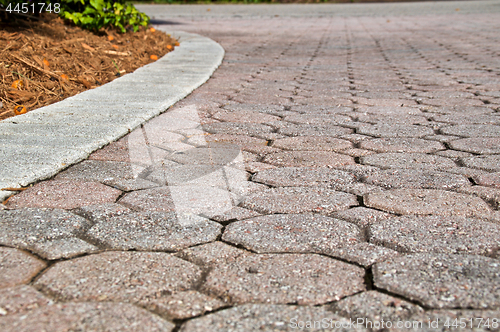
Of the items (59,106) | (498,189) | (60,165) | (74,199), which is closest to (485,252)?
(498,189)

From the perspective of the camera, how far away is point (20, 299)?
Result: 3.48 ft

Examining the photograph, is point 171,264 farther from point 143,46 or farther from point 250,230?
point 143,46

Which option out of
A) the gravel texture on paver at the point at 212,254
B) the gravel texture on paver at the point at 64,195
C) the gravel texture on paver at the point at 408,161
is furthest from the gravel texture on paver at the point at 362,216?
the gravel texture on paver at the point at 64,195

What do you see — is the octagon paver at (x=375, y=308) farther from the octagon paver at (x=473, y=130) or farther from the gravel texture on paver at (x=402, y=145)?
the octagon paver at (x=473, y=130)

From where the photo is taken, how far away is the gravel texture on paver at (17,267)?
1.14 metres

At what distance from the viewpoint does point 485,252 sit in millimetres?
1281

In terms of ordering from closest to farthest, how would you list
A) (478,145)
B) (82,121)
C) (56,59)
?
(478,145)
(82,121)
(56,59)

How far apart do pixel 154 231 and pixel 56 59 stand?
2423 mm

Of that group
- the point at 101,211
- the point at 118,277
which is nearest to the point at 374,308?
the point at 118,277

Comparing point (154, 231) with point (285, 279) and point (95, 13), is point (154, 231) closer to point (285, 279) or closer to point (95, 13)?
point (285, 279)

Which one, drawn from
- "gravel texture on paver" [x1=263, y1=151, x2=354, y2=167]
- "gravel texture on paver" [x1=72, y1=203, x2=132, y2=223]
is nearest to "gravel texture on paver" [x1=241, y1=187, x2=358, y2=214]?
"gravel texture on paver" [x1=263, y1=151, x2=354, y2=167]

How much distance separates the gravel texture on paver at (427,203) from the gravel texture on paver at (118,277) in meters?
0.72

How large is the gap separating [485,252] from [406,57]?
4.22 m

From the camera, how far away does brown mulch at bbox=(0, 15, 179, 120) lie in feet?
9.29
